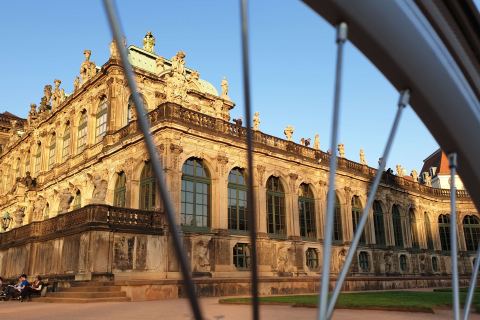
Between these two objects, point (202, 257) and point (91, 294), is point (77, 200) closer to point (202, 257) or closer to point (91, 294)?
point (202, 257)

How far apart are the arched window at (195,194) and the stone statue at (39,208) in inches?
628

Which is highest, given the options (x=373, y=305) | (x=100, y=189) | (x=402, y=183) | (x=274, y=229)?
(x=402, y=183)

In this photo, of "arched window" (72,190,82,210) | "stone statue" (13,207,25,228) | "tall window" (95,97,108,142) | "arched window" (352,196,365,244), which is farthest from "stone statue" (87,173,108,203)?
"arched window" (352,196,365,244)

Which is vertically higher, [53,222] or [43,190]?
[43,190]

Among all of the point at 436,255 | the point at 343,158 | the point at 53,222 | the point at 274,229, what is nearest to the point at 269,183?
the point at 274,229

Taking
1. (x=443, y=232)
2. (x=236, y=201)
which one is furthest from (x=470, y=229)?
(x=236, y=201)

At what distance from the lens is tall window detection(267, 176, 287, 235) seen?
24625 millimetres

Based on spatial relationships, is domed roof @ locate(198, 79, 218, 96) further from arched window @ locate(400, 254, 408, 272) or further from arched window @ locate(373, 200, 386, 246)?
arched window @ locate(400, 254, 408, 272)

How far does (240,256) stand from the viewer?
868 inches

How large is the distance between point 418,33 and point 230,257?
20.1m

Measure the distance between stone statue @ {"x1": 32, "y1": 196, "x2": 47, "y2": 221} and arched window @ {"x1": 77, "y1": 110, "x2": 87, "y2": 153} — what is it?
5737 millimetres

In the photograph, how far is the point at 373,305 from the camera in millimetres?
11086

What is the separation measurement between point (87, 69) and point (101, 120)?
5.25m

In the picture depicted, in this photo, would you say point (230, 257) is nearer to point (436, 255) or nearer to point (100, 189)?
point (100, 189)
